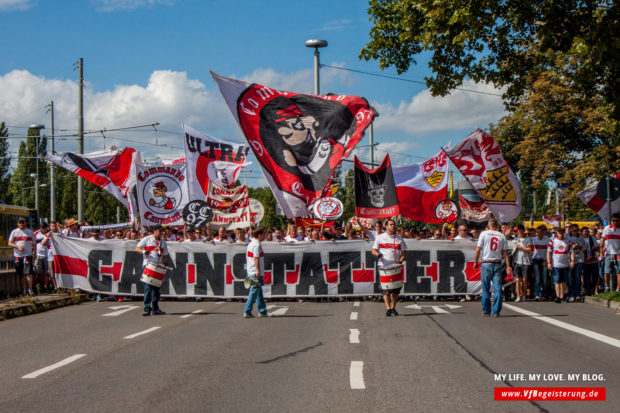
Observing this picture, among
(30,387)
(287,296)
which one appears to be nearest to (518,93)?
(287,296)

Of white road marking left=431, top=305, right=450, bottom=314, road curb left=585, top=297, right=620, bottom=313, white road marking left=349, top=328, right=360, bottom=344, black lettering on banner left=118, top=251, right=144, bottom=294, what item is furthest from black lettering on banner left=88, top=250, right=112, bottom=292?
road curb left=585, top=297, right=620, bottom=313

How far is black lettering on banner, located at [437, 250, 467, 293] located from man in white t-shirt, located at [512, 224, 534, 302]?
56.0 inches

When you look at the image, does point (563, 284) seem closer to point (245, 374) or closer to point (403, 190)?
point (403, 190)

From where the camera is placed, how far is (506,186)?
20.7 m

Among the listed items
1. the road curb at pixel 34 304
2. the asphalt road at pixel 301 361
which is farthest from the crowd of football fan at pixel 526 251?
the asphalt road at pixel 301 361

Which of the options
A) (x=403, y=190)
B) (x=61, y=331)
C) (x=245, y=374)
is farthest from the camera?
(x=403, y=190)

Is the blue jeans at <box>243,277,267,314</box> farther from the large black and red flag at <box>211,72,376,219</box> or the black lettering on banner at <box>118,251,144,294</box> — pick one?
the black lettering on banner at <box>118,251,144,294</box>

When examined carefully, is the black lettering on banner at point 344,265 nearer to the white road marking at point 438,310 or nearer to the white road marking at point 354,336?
the white road marking at point 438,310

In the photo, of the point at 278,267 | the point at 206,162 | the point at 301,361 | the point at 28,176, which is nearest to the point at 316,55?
the point at 206,162

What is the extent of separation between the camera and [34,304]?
1577cm

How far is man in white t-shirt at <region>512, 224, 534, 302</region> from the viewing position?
1769 cm

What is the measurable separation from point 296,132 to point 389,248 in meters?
4.51

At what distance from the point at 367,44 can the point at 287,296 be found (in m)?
6.83

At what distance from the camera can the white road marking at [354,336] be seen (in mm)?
10109
